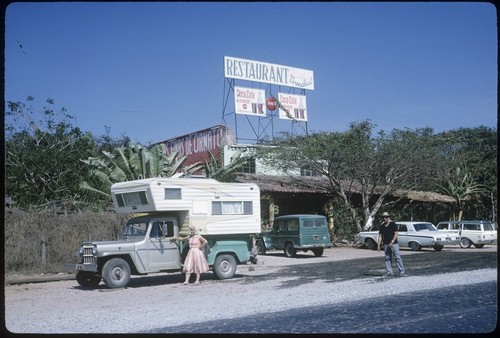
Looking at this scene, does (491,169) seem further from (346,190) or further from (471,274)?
(471,274)

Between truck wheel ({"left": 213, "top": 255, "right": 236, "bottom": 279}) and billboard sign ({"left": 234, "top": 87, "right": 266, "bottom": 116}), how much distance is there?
19970 millimetres

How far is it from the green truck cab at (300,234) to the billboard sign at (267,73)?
44.7ft

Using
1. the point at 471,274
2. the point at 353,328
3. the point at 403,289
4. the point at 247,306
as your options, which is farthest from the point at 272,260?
the point at 353,328

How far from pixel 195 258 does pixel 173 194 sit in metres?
1.83

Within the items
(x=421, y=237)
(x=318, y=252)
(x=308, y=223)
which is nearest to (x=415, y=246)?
(x=421, y=237)

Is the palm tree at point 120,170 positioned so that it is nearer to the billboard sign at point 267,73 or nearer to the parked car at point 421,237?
the parked car at point 421,237

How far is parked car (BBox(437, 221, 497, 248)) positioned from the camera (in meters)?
26.8

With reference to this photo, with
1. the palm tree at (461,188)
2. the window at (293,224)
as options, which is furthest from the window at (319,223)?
the palm tree at (461,188)

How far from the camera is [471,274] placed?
14430 millimetres

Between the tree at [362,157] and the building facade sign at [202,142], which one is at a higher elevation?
the building facade sign at [202,142]

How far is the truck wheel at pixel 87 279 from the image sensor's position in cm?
1405

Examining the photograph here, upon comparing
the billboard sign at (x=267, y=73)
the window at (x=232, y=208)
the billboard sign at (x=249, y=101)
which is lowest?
the window at (x=232, y=208)

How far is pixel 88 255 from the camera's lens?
1388cm

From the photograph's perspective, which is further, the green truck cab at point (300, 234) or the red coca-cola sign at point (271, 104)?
the red coca-cola sign at point (271, 104)
